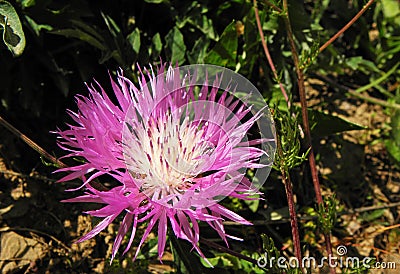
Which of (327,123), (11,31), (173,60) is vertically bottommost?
(327,123)

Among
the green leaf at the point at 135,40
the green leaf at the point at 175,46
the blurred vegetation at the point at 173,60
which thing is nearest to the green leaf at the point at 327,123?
the blurred vegetation at the point at 173,60

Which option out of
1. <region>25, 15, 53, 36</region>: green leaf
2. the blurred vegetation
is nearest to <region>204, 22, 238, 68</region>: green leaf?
the blurred vegetation

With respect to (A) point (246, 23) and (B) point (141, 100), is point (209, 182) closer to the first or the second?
(B) point (141, 100)

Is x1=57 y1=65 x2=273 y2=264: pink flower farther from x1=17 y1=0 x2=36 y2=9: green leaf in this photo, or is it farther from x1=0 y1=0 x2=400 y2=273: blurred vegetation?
x1=17 y1=0 x2=36 y2=9: green leaf

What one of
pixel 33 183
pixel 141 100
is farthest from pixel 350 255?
pixel 33 183

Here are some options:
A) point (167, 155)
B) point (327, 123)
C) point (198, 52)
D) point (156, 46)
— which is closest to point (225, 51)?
point (198, 52)

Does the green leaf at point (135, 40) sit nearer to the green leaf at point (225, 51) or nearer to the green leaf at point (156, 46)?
the green leaf at point (156, 46)

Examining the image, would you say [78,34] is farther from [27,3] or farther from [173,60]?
[173,60]
